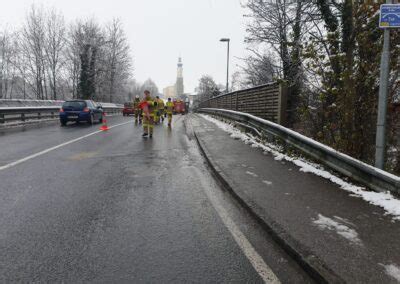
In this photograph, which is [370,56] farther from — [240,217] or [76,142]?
[76,142]

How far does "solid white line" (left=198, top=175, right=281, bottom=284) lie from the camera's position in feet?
9.48

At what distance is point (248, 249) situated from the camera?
3.41 m

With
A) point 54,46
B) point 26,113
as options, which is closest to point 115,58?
point 54,46

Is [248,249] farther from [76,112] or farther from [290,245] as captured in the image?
[76,112]

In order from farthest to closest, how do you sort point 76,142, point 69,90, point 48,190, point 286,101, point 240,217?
point 69,90 < point 76,142 < point 286,101 < point 48,190 < point 240,217

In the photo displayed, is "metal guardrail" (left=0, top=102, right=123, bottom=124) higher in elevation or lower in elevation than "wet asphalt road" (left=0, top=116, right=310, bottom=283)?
higher

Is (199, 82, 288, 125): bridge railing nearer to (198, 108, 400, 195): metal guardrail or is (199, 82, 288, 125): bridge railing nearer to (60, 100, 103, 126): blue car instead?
(198, 108, 400, 195): metal guardrail

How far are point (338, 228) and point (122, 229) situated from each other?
8.04ft

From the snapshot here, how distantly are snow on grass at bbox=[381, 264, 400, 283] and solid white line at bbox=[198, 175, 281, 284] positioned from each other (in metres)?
0.93

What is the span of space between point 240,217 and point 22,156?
641 centimetres

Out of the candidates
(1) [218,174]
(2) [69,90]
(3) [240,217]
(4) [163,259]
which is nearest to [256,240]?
(3) [240,217]

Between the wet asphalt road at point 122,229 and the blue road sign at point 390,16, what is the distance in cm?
354

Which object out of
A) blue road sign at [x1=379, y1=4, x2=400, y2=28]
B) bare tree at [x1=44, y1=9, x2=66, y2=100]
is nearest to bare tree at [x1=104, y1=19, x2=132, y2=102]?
bare tree at [x1=44, y1=9, x2=66, y2=100]

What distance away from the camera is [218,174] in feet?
21.8
